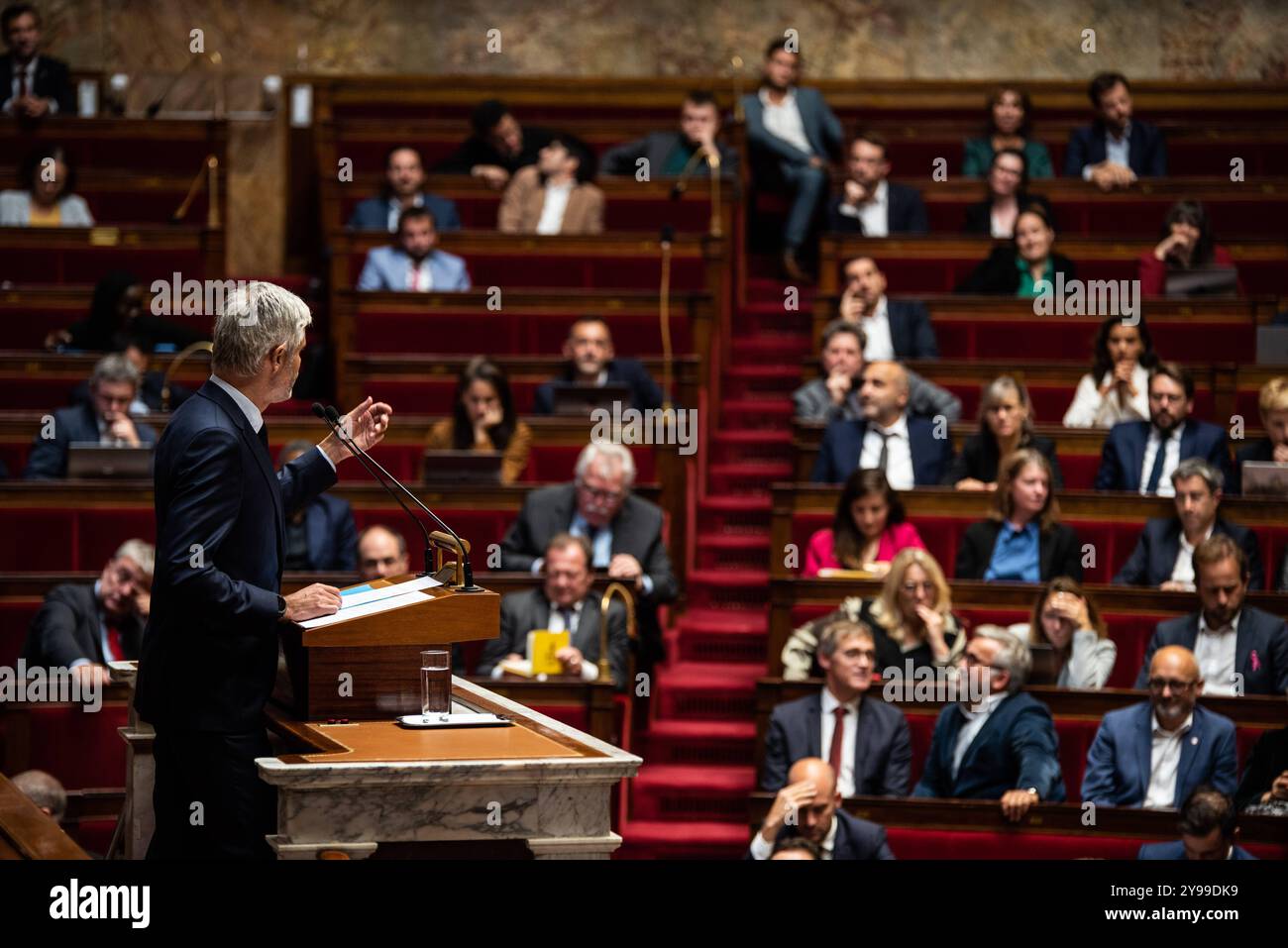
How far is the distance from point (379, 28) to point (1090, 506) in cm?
338

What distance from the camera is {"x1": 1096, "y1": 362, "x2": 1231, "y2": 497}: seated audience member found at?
13.5 ft

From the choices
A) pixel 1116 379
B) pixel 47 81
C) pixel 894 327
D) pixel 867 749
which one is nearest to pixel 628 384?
pixel 894 327

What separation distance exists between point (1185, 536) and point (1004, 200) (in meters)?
1.64

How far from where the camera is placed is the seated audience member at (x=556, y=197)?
17.1 ft

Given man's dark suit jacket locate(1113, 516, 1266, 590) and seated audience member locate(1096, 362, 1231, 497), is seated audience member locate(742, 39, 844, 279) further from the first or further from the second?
man's dark suit jacket locate(1113, 516, 1266, 590)

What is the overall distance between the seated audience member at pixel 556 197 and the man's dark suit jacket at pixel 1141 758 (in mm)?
2315

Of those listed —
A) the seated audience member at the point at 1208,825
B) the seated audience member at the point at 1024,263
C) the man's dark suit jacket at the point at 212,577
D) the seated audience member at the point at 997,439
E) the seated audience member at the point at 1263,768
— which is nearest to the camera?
the man's dark suit jacket at the point at 212,577

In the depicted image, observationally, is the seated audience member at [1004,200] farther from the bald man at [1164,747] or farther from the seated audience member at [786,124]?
the bald man at [1164,747]

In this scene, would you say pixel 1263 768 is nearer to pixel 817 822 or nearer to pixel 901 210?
pixel 817 822

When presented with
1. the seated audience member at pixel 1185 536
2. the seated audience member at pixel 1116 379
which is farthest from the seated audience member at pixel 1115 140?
the seated audience member at pixel 1185 536

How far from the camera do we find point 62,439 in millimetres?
4297

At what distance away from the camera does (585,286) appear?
5066mm

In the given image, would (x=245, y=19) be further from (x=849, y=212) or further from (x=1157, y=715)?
(x=1157, y=715)
